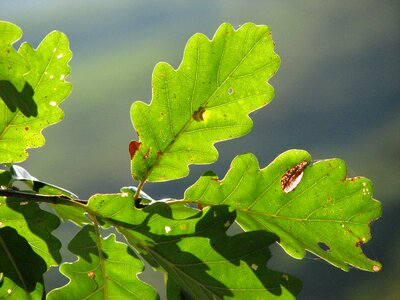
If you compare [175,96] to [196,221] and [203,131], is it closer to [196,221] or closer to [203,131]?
[203,131]

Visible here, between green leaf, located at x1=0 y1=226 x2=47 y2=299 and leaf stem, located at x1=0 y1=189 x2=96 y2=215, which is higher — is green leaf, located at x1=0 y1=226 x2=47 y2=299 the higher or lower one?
the lower one

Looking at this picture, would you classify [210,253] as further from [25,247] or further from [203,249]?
[25,247]

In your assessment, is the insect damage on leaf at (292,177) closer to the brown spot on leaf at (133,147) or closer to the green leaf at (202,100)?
the green leaf at (202,100)

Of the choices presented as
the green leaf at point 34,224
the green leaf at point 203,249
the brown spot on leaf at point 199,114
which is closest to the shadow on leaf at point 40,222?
the green leaf at point 34,224

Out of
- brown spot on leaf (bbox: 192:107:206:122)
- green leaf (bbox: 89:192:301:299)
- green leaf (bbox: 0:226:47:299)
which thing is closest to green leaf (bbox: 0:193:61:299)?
green leaf (bbox: 0:226:47:299)

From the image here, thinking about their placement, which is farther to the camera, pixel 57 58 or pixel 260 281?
pixel 57 58

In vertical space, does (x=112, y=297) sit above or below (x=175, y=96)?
below

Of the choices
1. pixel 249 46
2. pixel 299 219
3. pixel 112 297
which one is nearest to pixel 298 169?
pixel 299 219

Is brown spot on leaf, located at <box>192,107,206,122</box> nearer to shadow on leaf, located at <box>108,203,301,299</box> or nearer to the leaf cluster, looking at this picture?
the leaf cluster
